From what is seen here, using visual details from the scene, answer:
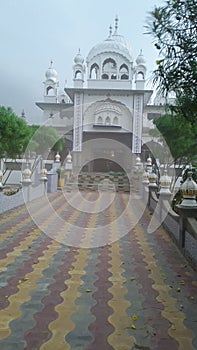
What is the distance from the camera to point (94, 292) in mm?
4066

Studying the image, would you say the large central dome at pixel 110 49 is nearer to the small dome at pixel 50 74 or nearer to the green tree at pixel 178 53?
the small dome at pixel 50 74

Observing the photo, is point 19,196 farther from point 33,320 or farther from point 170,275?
point 33,320

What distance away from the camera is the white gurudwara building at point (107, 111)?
94.4 ft

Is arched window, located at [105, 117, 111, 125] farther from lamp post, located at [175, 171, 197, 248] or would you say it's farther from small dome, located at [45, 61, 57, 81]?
lamp post, located at [175, 171, 197, 248]

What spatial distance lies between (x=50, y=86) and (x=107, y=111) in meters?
7.58

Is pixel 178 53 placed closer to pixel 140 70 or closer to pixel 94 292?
pixel 94 292

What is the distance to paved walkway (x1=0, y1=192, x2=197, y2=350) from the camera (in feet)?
9.78

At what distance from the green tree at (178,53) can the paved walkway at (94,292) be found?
1878mm

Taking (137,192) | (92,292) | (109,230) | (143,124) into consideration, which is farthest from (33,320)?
(143,124)

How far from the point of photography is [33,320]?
3.25 m

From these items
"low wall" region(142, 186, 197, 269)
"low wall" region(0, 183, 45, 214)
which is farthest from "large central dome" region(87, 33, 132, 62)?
"low wall" region(142, 186, 197, 269)

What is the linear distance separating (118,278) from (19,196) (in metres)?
7.90

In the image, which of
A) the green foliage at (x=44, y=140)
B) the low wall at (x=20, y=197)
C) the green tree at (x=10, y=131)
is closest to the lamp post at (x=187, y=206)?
the low wall at (x=20, y=197)

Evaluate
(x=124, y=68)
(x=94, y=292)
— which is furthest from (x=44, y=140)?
(x=94, y=292)
